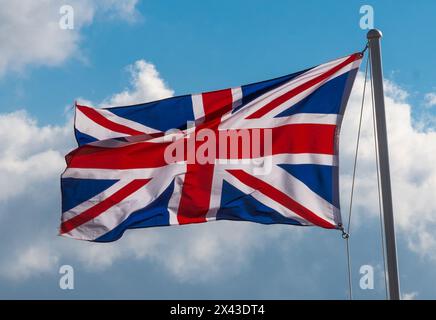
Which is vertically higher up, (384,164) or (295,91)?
(295,91)

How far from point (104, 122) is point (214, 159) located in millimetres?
2245

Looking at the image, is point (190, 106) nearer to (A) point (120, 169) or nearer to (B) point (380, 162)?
(A) point (120, 169)

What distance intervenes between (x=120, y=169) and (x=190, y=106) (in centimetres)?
175

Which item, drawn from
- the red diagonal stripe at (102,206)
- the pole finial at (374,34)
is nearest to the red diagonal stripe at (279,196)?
the red diagonal stripe at (102,206)

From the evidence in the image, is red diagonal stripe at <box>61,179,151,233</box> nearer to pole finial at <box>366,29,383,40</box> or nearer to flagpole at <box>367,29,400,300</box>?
flagpole at <box>367,29,400,300</box>

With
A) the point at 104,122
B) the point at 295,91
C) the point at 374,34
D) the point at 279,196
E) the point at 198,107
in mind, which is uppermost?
the point at 374,34

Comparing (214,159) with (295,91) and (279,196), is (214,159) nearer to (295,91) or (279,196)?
(279,196)

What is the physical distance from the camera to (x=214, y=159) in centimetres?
1661

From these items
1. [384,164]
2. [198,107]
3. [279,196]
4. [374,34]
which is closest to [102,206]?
[198,107]

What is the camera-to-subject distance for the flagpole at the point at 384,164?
14.3 meters

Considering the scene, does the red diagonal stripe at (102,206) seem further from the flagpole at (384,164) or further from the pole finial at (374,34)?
the pole finial at (374,34)

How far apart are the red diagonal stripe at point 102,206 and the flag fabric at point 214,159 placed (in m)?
0.02

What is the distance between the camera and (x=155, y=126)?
55.4 ft
